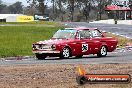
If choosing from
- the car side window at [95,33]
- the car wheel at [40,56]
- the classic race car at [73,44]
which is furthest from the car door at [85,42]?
the car wheel at [40,56]

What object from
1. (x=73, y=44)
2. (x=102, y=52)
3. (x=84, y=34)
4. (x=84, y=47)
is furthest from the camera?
(x=102, y=52)

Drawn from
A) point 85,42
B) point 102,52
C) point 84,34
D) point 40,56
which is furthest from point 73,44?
point 102,52

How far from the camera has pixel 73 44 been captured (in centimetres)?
2103

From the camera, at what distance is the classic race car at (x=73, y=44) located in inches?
805

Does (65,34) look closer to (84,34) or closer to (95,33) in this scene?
(84,34)

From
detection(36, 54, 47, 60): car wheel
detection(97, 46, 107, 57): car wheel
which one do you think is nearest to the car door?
detection(97, 46, 107, 57): car wheel

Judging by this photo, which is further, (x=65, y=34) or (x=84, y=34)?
(x=84, y=34)

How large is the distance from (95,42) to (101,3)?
5159 inches

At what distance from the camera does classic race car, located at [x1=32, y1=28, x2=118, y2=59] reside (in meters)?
20.5

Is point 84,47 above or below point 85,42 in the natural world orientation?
below

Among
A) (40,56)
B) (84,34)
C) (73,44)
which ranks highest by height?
(84,34)

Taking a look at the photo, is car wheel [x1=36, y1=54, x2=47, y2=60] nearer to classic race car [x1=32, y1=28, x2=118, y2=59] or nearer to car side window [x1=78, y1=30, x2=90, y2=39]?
classic race car [x1=32, y1=28, x2=118, y2=59]

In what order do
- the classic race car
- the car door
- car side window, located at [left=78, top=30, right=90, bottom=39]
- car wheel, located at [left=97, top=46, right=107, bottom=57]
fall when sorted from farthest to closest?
car wheel, located at [left=97, top=46, right=107, bottom=57]
car side window, located at [left=78, top=30, right=90, bottom=39]
the car door
the classic race car

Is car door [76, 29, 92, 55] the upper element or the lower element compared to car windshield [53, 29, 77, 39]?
lower
